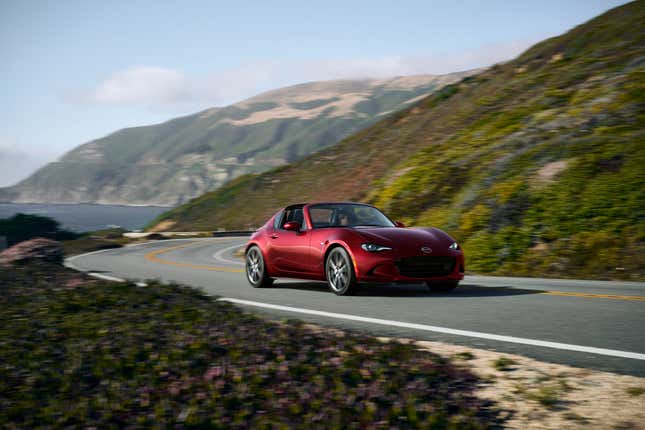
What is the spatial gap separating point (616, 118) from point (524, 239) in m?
6.52

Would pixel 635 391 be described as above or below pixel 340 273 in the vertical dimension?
below

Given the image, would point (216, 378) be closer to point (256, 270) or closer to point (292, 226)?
point (292, 226)

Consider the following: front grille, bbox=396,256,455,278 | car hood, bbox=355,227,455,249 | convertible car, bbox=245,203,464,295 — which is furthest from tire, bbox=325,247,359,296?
front grille, bbox=396,256,455,278

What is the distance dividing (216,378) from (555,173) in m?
15.3

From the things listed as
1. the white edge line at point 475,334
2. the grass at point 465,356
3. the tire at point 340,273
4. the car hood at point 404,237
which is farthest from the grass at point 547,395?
the tire at point 340,273

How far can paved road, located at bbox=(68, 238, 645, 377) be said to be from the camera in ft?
20.8

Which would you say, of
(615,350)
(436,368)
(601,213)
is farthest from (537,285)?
(436,368)

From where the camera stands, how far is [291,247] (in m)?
12.0

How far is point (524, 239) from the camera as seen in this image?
16.5m

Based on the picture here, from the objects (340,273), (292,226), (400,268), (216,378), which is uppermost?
(292,226)

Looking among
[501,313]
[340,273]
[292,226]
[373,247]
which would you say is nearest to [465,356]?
[501,313]

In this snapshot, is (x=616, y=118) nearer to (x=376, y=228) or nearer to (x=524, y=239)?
(x=524, y=239)

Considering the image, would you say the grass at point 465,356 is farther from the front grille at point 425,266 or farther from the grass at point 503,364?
the front grille at point 425,266

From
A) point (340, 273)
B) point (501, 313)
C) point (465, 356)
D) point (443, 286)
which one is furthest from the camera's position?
point (443, 286)
